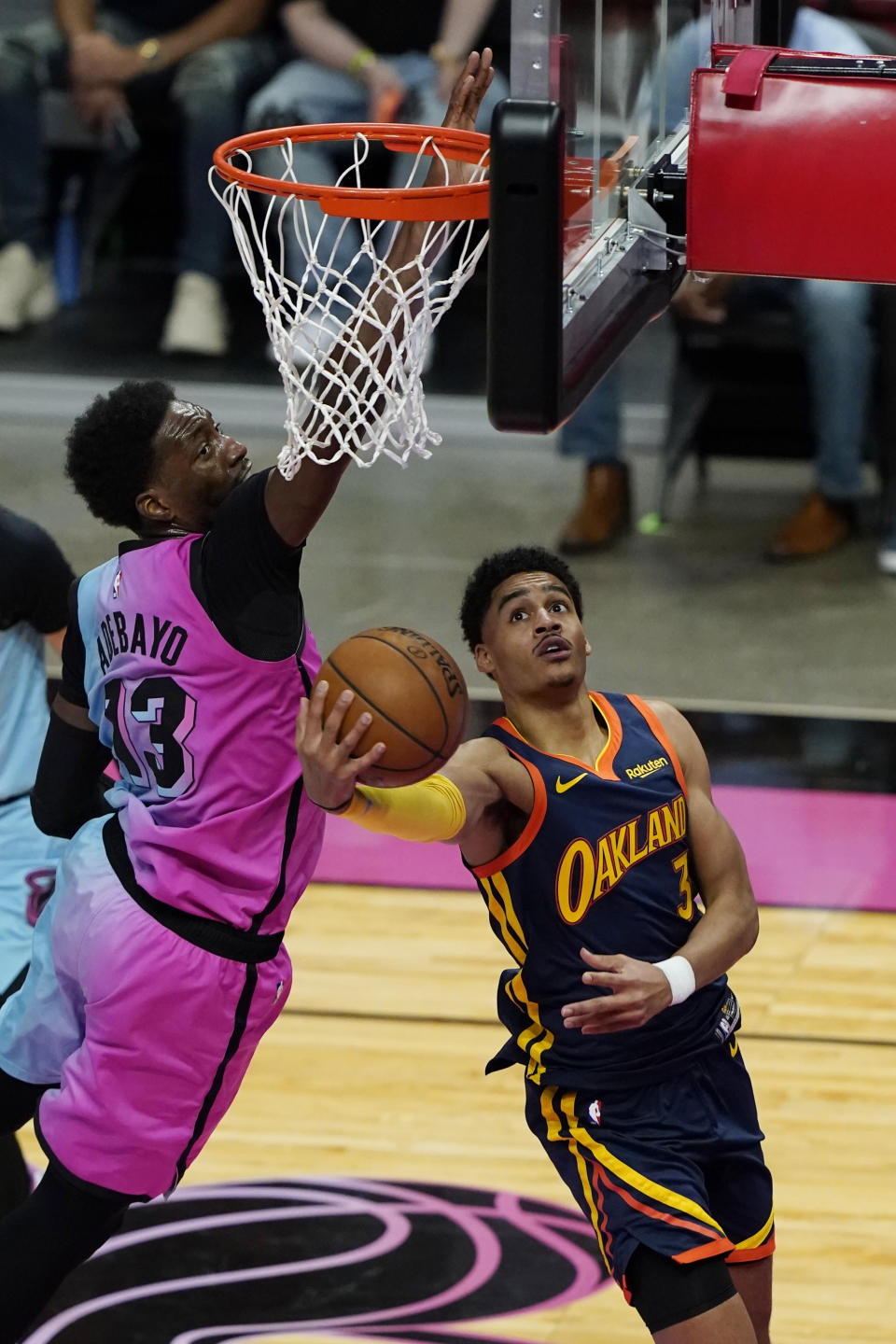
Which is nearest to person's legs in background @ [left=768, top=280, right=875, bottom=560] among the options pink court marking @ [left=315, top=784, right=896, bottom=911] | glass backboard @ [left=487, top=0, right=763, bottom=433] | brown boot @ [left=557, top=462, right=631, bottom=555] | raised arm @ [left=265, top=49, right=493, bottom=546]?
brown boot @ [left=557, top=462, right=631, bottom=555]

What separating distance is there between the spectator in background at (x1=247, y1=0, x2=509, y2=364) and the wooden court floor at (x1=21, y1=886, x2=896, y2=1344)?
3.50 m

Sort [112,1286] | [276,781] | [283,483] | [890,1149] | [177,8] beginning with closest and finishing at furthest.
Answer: [283,483] → [276,781] → [112,1286] → [890,1149] → [177,8]

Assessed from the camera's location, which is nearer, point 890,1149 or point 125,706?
point 125,706

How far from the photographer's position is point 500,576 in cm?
327

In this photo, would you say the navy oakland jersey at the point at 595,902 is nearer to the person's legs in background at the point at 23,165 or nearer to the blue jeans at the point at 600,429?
the blue jeans at the point at 600,429

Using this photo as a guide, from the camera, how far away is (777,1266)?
13.1 feet

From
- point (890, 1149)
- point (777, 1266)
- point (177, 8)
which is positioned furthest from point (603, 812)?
point (177, 8)

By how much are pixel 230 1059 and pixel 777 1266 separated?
4.75ft

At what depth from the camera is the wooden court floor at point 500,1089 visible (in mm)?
3947

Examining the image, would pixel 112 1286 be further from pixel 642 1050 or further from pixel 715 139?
pixel 715 139

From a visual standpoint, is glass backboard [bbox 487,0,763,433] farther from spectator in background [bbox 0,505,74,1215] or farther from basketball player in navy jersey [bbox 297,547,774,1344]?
spectator in background [bbox 0,505,74,1215]

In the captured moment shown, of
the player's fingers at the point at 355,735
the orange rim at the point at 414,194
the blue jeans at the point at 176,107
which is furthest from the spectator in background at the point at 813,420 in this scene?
the player's fingers at the point at 355,735

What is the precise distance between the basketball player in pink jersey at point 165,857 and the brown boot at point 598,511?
4916 millimetres

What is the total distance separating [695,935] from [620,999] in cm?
21
